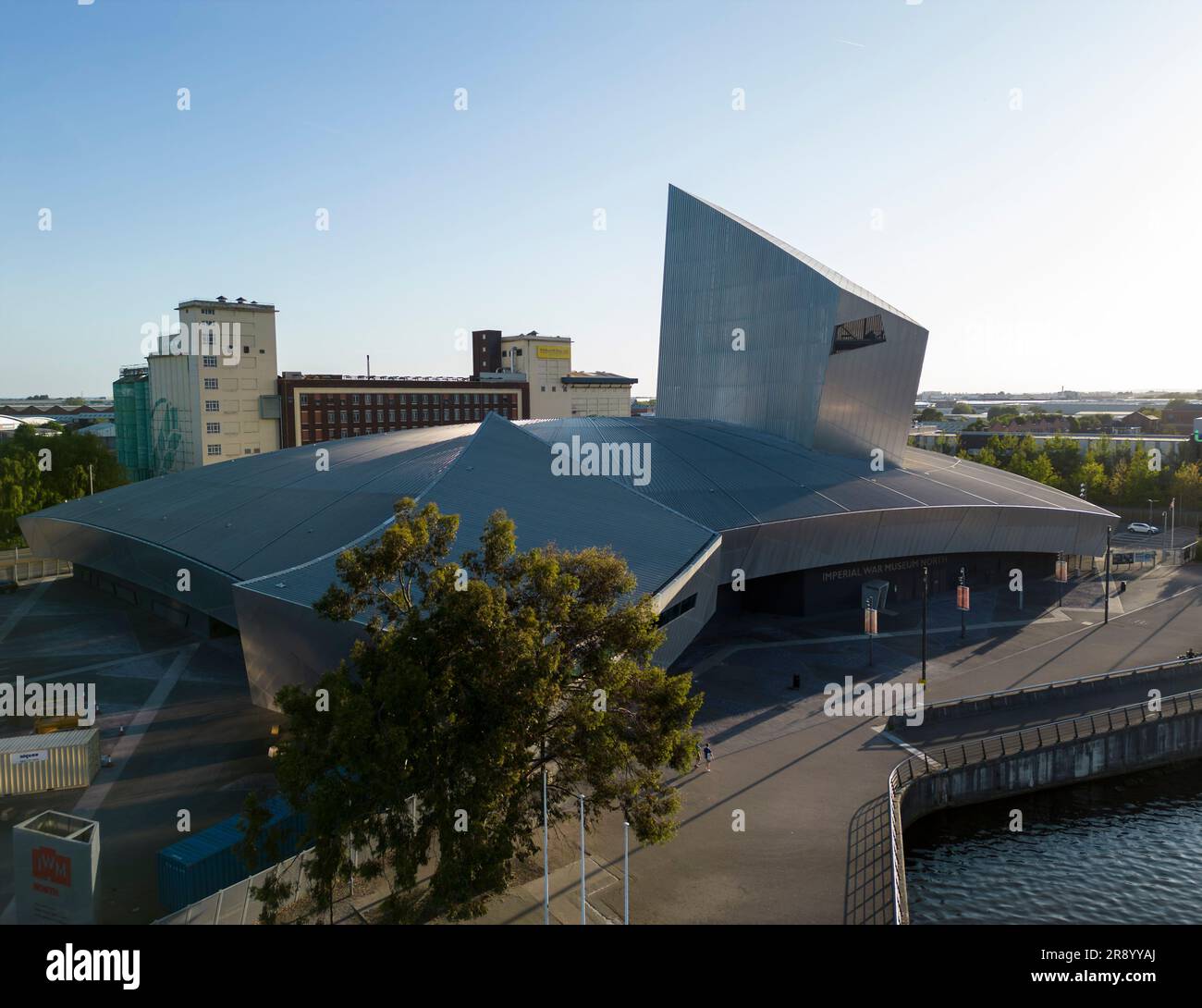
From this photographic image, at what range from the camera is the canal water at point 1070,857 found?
70.4 ft

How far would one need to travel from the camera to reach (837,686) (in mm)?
32750

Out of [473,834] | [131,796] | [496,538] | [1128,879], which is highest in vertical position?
[496,538]

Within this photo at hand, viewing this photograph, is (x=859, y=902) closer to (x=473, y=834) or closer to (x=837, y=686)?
(x=473, y=834)

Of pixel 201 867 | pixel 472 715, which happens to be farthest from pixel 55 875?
pixel 472 715

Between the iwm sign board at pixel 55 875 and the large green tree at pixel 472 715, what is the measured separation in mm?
4143

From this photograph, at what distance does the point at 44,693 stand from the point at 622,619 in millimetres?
24659

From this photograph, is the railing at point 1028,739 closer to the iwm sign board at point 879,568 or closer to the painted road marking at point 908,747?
the painted road marking at point 908,747

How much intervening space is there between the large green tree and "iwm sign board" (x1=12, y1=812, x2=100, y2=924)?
13.6ft

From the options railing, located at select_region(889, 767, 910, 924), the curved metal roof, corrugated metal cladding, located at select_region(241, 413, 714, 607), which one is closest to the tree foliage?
the curved metal roof

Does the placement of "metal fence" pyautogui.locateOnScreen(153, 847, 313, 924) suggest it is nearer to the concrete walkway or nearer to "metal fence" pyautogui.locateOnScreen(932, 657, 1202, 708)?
the concrete walkway

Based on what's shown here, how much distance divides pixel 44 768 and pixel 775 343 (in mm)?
38539

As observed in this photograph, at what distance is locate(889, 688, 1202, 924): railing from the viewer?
79.2ft
